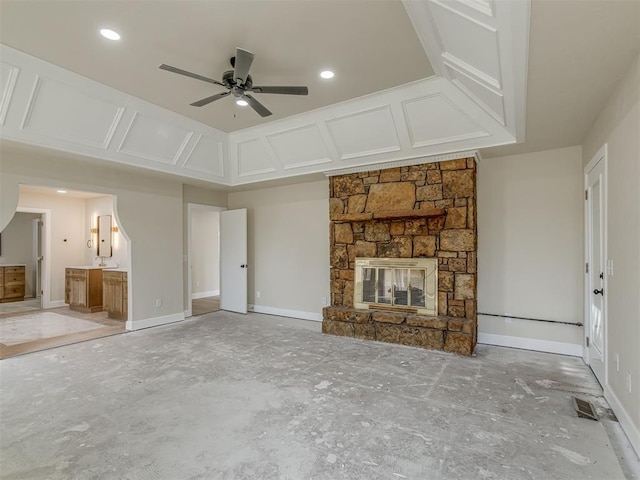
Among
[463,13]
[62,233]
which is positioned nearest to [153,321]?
[62,233]

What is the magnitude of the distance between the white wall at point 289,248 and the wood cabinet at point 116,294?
2.24 meters

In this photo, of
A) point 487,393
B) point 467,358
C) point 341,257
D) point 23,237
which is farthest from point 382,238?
point 23,237

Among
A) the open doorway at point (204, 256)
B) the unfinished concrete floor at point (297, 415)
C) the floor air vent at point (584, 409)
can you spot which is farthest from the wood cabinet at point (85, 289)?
Result: the floor air vent at point (584, 409)

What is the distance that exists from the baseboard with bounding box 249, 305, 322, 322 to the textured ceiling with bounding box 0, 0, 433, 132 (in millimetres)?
3658

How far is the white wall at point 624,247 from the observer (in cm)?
214

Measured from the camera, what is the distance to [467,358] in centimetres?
382

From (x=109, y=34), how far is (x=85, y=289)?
5.66 metres

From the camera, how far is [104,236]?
7.39m

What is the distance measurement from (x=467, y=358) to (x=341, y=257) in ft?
7.21

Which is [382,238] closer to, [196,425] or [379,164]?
[379,164]

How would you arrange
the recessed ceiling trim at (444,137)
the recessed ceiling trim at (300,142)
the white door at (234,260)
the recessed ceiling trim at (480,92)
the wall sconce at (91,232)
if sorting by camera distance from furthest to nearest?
1. the wall sconce at (91,232)
2. the white door at (234,260)
3. the recessed ceiling trim at (300,142)
4. the recessed ceiling trim at (444,137)
5. the recessed ceiling trim at (480,92)

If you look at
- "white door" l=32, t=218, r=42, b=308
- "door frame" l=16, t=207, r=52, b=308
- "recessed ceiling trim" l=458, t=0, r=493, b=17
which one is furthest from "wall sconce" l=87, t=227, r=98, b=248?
"recessed ceiling trim" l=458, t=0, r=493, b=17

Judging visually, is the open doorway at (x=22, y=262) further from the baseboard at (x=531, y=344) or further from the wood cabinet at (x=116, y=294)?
the baseboard at (x=531, y=344)

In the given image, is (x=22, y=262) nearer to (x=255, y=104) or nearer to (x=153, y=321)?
(x=153, y=321)
